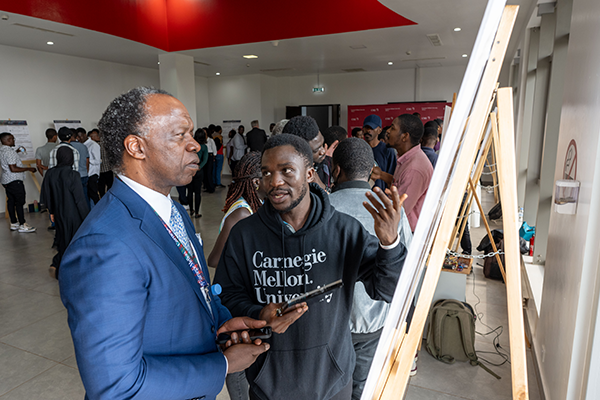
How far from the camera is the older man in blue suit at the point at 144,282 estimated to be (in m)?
0.88

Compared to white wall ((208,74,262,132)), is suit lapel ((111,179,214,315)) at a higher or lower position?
lower

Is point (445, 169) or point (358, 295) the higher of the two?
point (445, 169)

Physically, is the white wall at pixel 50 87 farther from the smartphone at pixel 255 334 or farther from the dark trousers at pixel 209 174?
the smartphone at pixel 255 334

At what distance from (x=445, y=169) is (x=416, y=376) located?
234 cm

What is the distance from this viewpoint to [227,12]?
7.34m

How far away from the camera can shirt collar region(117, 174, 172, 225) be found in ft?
3.60

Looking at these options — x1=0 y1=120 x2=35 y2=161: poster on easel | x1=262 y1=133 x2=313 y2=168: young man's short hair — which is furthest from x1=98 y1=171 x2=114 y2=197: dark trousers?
x1=262 y1=133 x2=313 y2=168: young man's short hair

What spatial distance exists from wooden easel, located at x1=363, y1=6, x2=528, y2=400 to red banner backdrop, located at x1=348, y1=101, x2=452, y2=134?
10732 mm

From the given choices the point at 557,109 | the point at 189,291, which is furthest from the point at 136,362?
the point at 557,109

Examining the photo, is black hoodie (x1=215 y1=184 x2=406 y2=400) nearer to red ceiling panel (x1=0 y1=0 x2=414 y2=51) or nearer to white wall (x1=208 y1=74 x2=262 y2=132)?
red ceiling panel (x1=0 y1=0 x2=414 y2=51)

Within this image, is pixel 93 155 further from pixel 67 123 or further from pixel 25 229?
pixel 67 123

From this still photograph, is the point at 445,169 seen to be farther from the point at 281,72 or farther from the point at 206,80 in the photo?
the point at 206,80

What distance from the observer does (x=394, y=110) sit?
12.0 m

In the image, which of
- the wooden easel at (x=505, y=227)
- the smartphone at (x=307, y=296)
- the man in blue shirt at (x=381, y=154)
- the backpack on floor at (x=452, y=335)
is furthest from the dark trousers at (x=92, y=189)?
the wooden easel at (x=505, y=227)
